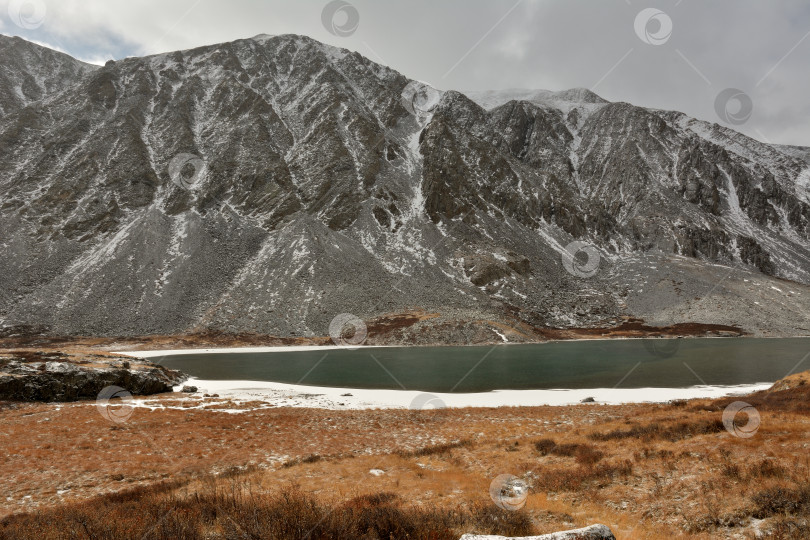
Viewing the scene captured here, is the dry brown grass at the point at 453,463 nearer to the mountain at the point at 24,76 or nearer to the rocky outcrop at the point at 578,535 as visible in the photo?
the rocky outcrop at the point at 578,535

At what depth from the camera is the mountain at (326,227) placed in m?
106

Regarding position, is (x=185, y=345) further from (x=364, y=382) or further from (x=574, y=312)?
(x=574, y=312)

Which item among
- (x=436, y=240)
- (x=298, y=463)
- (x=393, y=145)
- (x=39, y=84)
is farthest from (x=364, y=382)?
(x=39, y=84)

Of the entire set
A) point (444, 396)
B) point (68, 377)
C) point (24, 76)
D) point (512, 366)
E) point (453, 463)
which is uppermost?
point (24, 76)

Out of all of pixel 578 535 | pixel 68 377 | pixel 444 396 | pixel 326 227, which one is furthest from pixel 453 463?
pixel 326 227

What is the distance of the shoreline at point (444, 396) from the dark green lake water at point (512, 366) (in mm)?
2696

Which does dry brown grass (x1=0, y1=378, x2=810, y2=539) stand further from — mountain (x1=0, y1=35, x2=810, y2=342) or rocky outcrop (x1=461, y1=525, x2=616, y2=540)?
mountain (x1=0, y1=35, x2=810, y2=342)

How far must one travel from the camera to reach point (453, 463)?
56.3 ft

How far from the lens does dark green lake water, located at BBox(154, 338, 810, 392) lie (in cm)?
4619

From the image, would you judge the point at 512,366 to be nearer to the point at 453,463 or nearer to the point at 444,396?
the point at 444,396

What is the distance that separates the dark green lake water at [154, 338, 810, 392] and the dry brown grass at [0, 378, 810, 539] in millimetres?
18998

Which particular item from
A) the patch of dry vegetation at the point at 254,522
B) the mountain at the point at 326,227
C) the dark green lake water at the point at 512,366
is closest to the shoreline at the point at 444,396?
the dark green lake water at the point at 512,366

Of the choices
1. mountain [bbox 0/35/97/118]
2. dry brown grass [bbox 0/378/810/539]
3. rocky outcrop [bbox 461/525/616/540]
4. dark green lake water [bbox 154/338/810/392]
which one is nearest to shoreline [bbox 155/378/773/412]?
dark green lake water [bbox 154/338/810/392]

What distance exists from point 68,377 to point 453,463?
1472 inches
